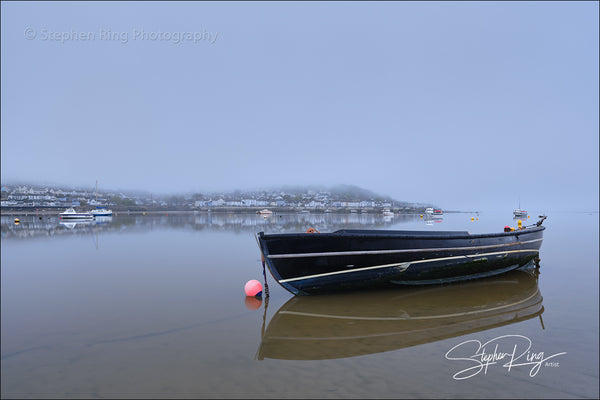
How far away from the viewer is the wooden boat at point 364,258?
→ 9172 millimetres

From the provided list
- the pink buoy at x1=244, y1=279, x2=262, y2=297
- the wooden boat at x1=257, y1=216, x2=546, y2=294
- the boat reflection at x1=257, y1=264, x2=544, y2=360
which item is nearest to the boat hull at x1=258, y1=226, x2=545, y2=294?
the wooden boat at x1=257, y1=216, x2=546, y2=294

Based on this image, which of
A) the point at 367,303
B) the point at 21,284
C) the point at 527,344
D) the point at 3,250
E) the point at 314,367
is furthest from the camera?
the point at 3,250

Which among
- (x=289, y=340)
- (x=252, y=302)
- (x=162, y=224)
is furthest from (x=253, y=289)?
(x=162, y=224)

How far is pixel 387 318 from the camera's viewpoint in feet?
25.5

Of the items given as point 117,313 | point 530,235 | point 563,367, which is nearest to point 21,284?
point 117,313

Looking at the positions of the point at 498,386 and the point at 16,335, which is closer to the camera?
the point at 498,386

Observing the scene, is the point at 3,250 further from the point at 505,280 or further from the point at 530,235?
the point at 530,235

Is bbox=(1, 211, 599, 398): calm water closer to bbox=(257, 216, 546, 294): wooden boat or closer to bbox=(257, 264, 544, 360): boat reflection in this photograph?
bbox=(257, 264, 544, 360): boat reflection

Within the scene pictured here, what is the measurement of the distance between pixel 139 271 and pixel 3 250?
40.0 ft

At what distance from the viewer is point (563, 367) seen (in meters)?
5.24

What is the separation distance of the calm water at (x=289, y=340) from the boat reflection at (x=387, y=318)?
4 centimetres

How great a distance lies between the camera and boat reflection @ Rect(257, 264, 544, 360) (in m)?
6.13

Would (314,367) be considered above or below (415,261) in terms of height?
below

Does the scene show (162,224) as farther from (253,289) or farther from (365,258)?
(365,258)
